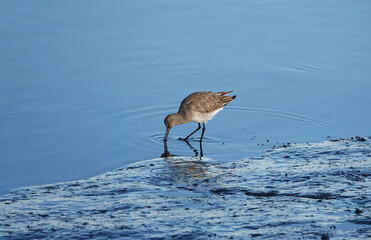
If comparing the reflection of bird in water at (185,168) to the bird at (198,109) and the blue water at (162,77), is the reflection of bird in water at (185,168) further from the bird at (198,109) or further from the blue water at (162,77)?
the bird at (198,109)

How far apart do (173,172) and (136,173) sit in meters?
0.56

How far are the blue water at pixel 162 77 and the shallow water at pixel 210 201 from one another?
2.65 ft

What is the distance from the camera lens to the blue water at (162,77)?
1076cm

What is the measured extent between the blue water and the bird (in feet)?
0.97

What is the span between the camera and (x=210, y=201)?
7957 millimetres

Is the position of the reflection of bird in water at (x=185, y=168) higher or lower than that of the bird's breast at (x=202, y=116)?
lower

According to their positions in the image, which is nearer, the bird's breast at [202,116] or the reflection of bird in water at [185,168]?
the reflection of bird in water at [185,168]

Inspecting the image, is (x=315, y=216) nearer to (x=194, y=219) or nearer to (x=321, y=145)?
(x=194, y=219)

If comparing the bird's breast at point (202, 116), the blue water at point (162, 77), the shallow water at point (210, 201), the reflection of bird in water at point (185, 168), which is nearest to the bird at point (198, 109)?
the bird's breast at point (202, 116)

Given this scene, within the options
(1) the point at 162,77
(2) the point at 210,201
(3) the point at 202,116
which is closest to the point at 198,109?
(3) the point at 202,116

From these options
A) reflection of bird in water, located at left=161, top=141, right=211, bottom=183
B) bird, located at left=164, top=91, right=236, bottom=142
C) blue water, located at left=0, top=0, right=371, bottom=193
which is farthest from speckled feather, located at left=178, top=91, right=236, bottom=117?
reflection of bird in water, located at left=161, top=141, right=211, bottom=183

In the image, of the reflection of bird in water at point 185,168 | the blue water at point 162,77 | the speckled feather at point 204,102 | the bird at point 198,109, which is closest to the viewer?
the reflection of bird in water at point 185,168

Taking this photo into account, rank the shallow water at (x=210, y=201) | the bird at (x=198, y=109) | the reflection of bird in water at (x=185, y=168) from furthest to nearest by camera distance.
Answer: the bird at (x=198, y=109), the reflection of bird in water at (x=185, y=168), the shallow water at (x=210, y=201)

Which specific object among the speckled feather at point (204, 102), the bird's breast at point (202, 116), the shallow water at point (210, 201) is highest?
the speckled feather at point (204, 102)
